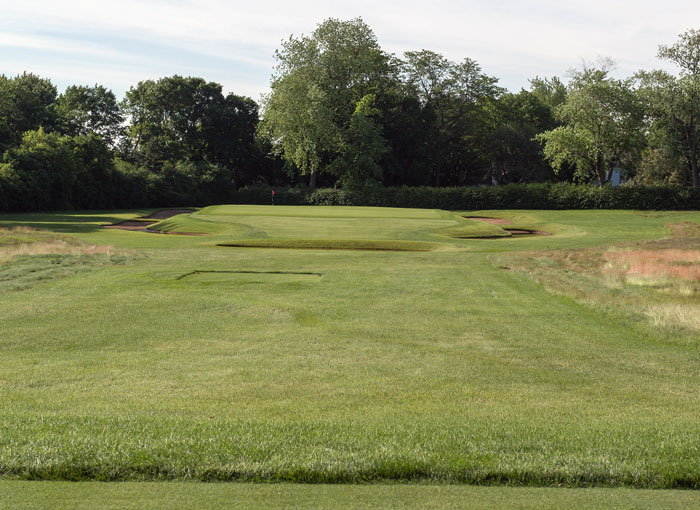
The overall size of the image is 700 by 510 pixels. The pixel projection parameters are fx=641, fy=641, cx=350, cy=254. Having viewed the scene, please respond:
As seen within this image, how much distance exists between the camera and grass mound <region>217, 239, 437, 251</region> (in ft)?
94.0

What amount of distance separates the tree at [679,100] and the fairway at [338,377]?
43.5 metres

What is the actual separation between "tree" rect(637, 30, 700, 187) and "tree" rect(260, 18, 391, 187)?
25.0 meters

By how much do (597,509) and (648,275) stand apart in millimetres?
16519

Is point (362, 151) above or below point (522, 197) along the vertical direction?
above

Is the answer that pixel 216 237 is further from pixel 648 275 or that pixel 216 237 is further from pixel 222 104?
pixel 222 104

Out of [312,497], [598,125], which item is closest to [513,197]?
[598,125]

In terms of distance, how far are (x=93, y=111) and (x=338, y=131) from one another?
2948 cm

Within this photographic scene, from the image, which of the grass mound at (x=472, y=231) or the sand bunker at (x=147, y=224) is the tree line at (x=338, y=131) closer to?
the sand bunker at (x=147, y=224)

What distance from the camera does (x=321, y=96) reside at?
198 ft

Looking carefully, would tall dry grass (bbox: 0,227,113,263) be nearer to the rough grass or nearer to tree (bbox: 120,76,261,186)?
the rough grass

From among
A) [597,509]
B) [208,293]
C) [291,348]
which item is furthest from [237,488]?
[208,293]

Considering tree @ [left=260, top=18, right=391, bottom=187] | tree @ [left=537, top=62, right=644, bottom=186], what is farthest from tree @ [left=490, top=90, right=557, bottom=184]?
tree @ [left=260, top=18, right=391, bottom=187]

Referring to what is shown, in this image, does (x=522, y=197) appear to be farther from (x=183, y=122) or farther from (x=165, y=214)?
(x=183, y=122)

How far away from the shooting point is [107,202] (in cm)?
5847
